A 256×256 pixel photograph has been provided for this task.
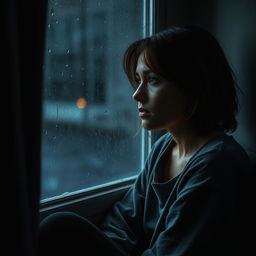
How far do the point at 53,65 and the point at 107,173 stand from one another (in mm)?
467

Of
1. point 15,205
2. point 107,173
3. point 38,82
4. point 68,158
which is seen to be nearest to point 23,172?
point 15,205

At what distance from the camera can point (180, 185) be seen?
966 millimetres

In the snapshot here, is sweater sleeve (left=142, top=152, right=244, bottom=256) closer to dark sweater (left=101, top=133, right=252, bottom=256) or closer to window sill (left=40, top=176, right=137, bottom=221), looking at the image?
dark sweater (left=101, top=133, right=252, bottom=256)

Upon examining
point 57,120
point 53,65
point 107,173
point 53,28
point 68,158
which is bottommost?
point 107,173

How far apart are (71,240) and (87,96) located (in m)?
0.49

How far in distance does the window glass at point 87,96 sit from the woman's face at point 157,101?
245 millimetres

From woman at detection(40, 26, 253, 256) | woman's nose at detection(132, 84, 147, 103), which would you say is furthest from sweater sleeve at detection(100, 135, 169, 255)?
woman's nose at detection(132, 84, 147, 103)

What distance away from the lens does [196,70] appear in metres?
1.01

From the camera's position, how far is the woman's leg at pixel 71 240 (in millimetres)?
968

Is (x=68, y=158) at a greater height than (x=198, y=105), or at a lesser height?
lesser

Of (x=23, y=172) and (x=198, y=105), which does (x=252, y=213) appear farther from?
(x=23, y=172)

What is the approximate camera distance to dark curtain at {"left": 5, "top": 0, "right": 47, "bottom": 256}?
599mm

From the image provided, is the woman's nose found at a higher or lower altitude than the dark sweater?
higher

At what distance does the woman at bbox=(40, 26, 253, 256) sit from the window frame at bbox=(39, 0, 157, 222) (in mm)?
79
